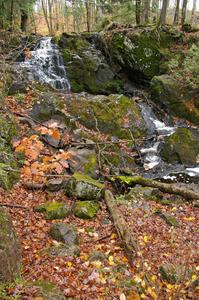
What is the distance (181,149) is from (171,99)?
4313mm

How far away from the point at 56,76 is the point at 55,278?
13.8 m

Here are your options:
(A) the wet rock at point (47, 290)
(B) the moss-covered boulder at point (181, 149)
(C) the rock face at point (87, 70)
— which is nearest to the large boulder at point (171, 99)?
(C) the rock face at point (87, 70)

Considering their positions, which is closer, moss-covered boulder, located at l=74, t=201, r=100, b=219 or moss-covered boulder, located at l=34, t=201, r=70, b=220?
moss-covered boulder, located at l=34, t=201, r=70, b=220

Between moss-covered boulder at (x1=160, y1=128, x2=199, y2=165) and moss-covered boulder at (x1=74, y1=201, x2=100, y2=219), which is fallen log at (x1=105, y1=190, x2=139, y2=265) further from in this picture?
moss-covered boulder at (x1=160, y1=128, x2=199, y2=165)

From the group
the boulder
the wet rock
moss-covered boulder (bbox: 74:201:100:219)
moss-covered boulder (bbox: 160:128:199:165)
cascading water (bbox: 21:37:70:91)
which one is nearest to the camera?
the wet rock

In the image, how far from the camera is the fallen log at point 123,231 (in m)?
5.95

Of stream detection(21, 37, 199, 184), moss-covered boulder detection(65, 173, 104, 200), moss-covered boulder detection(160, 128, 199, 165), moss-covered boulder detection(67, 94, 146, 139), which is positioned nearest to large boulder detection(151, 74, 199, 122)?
stream detection(21, 37, 199, 184)

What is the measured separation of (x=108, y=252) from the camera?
6.01 metres

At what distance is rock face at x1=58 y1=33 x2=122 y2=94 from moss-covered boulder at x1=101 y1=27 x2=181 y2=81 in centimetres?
85

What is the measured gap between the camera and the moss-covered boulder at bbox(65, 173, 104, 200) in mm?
7965

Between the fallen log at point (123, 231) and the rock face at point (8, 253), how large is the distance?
202 centimetres

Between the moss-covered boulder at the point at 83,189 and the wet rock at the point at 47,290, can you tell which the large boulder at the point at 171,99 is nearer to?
the moss-covered boulder at the point at 83,189

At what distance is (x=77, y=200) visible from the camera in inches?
312

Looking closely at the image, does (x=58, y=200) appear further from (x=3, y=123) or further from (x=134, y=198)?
(x=3, y=123)
